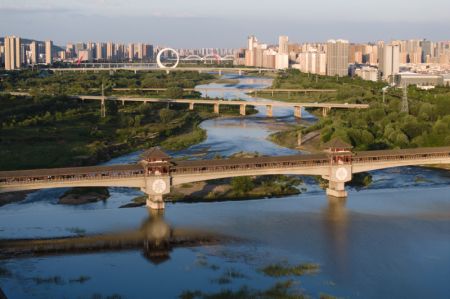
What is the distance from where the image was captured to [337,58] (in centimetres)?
9800

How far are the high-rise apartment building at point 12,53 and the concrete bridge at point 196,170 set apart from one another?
86.7 m

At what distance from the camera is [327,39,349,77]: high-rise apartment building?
97.0 metres

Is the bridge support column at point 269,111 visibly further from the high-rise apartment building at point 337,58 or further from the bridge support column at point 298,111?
the high-rise apartment building at point 337,58

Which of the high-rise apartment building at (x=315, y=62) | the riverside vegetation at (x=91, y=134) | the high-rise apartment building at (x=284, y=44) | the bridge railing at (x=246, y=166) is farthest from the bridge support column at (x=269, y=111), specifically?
the high-rise apartment building at (x=284, y=44)

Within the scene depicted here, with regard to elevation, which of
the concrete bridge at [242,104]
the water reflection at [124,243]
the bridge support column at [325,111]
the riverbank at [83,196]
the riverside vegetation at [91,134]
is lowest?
the water reflection at [124,243]

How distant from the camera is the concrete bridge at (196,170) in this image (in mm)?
19875

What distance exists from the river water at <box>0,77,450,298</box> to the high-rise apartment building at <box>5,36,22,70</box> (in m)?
82.8

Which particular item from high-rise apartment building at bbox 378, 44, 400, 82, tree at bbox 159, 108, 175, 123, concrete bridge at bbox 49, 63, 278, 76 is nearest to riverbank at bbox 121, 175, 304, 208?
tree at bbox 159, 108, 175, 123

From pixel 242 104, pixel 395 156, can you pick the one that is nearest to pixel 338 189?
pixel 395 156

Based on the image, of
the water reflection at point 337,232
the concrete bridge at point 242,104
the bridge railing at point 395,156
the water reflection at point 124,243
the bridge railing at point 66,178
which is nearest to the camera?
the water reflection at point 337,232

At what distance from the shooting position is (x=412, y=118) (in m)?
38.4

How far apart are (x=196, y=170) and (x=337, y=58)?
262 ft

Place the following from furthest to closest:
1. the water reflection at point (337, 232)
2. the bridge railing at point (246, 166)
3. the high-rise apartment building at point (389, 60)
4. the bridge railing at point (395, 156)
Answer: the high-rise apartment building at point (389, 60), the bridge railing at point (395, 156), the bridge railing at point (246, 166), the water reflection at point (337, 232)

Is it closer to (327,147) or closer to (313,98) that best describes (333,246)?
(327,147)
